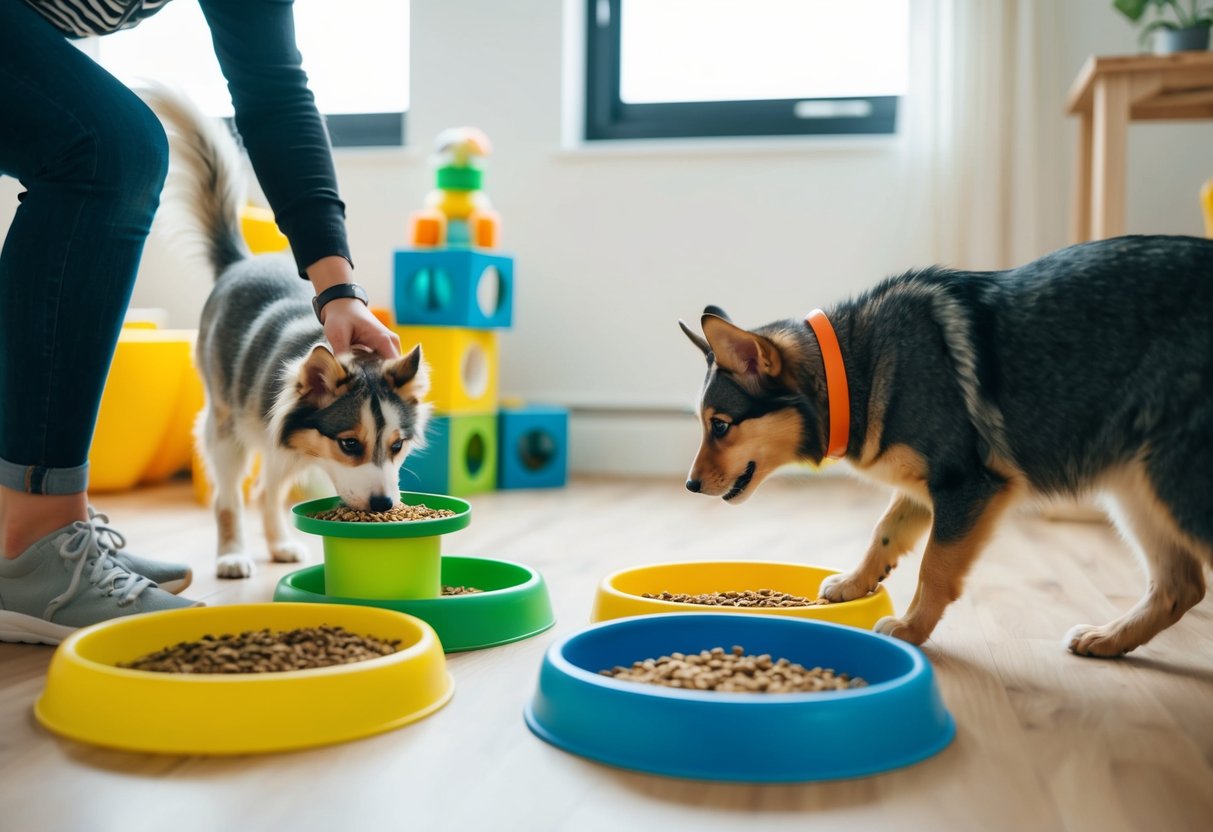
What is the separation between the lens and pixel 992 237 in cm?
390

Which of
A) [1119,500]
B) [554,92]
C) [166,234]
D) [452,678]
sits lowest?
[452,678]

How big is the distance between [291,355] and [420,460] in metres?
1.42

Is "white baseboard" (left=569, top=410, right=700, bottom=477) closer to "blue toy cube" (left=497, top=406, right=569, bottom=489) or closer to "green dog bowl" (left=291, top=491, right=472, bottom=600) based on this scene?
"blue toy cube" (left=497, top=406, right=569, bottom=489)

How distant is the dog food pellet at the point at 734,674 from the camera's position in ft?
4.61

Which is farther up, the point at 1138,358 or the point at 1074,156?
the point at 1074,156

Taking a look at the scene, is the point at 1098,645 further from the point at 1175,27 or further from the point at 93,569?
the point at 1175,27

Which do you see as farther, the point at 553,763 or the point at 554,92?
the point at 554,92

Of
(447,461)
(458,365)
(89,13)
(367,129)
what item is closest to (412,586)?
(89,13)

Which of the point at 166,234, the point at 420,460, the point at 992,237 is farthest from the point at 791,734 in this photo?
the point at 992,237

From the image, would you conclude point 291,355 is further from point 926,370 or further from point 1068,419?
point 1068,419

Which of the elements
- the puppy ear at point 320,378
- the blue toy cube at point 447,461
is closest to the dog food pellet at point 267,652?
the puppy ear at point 320,378

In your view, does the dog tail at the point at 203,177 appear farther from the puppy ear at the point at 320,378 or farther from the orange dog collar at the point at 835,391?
the orange dog collar at the point at 835,391

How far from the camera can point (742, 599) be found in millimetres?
2016

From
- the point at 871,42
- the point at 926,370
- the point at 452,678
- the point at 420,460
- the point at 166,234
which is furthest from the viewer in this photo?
the point at 871,42
